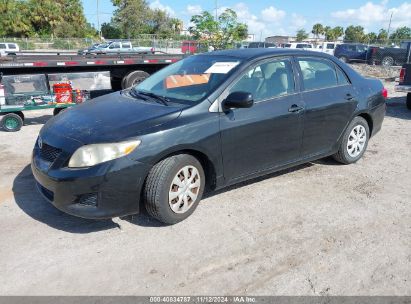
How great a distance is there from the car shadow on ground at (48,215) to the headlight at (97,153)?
2.43ft

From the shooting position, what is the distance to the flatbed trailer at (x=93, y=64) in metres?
8.30

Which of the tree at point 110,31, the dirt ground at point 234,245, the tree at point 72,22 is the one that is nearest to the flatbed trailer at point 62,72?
the dirt ground at point 234,245

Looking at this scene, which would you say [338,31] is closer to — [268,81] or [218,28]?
[218,28]

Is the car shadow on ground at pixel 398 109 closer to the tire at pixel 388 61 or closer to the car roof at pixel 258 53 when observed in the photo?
the car roof at pixel 258 53

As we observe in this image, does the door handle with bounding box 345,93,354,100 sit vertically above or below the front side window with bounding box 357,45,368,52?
below

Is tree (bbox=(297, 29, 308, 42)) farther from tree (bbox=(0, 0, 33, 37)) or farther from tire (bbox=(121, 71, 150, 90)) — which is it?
tire (bbox=(121, 71, 150, 90))

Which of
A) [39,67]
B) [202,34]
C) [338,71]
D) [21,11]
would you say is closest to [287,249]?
[338,71]

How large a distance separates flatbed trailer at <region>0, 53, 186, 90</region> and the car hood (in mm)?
4931

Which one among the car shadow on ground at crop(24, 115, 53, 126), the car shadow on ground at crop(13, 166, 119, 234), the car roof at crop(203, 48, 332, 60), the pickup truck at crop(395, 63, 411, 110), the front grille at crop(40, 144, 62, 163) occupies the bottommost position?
the car shadow on ground at crop(13, 166, 119, 234)

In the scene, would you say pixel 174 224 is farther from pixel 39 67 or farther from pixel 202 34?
pixel 202 34

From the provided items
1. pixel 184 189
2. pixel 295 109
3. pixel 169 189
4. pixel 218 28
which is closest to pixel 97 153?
pixel 169 189

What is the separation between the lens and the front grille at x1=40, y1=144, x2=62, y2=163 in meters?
3.49

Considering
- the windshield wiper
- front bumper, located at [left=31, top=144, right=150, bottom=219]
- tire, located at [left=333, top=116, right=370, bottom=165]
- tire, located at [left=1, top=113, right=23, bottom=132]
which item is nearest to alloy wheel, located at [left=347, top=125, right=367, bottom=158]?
tire, located at [left=333, top=116, right=370, bottom=165]

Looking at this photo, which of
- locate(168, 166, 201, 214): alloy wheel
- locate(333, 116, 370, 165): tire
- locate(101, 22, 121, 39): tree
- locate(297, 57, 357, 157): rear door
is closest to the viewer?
locate(168, 166, 201, 214): alloy wheel
